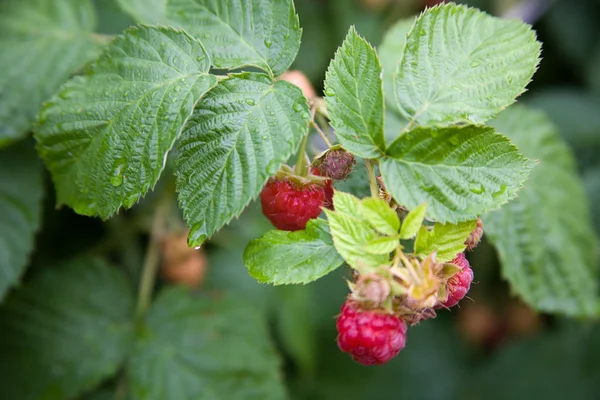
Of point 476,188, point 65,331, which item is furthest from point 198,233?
point 65,331

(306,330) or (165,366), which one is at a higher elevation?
(165,366)

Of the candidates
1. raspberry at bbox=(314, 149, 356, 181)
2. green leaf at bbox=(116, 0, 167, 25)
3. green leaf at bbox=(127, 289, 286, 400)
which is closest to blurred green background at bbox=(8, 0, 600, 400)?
green leaf at bbox=(127, 289, 286, 400)

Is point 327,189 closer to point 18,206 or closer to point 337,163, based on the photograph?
point 337,163

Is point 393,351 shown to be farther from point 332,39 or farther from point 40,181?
point 332,39

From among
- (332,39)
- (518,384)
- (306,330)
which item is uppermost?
(332,39)

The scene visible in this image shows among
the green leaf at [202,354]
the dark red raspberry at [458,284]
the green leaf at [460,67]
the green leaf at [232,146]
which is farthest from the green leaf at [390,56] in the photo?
the green leaf at [202,354]

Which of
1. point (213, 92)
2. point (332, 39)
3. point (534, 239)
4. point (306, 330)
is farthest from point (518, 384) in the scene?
point (213, 92)

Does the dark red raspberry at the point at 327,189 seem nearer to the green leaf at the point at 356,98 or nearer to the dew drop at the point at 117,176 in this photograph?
the green leaf at the point at 356,98
